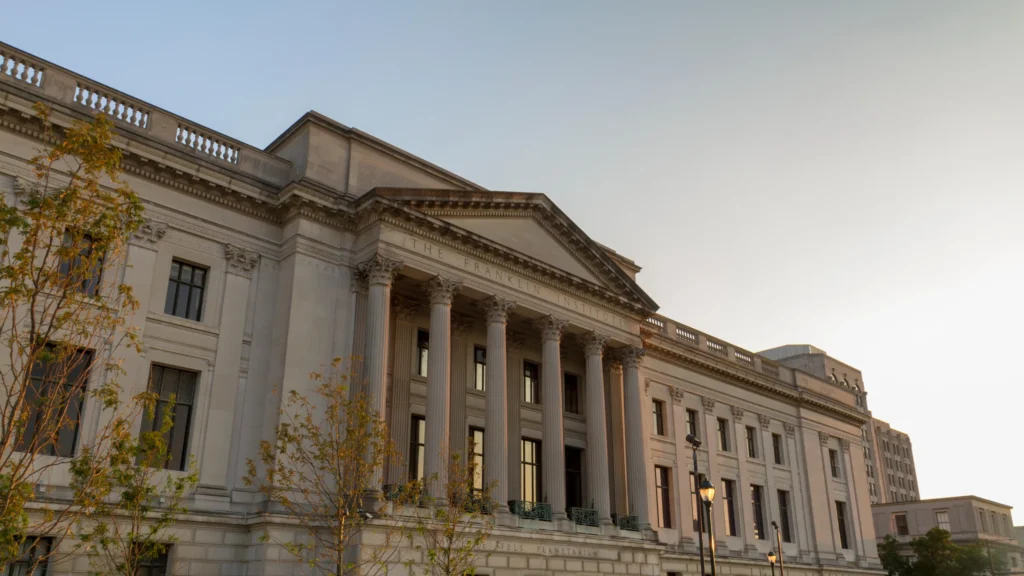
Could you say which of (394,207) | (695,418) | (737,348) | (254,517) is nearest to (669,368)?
(695,418)

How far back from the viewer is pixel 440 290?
94.8 ft

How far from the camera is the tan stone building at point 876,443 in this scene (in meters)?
108

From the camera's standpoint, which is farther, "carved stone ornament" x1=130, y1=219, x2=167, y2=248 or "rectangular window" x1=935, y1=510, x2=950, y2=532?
"rectangular window" x1=935, y1=510, x2=950, y2=532

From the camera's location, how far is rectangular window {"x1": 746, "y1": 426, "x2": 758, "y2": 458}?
4556 cm

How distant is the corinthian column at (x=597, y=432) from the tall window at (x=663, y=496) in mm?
5887

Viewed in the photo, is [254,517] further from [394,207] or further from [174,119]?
[174,119]

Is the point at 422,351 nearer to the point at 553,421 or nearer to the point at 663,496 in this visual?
the point at 553,421

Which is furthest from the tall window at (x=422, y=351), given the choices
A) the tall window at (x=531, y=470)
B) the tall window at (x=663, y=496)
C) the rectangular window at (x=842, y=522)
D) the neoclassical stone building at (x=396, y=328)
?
the rectangular window at (x=842, y=522)

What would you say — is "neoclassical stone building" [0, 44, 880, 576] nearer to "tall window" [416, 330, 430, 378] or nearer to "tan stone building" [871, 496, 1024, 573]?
"tall window" [416, 330, 430, 378]

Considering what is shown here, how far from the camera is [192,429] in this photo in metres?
24.2

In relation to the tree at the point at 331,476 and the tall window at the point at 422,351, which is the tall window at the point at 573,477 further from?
the tree at the point at 331,476

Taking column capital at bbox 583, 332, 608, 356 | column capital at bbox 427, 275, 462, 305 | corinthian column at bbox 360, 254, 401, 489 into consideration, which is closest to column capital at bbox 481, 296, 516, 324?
column capital at bbox 427, 275, 462, 305

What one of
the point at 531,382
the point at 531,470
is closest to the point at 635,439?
the point at 531,470

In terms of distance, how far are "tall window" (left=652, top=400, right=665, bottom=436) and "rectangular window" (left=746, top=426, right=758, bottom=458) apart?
7032mm
